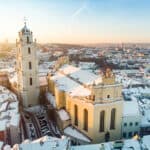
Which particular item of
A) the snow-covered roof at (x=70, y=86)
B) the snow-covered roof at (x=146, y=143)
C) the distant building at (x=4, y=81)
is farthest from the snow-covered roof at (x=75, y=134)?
the distant building at (x=4, y=81)

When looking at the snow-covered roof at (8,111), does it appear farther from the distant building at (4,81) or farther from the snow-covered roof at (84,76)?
the distant building at (4,81)

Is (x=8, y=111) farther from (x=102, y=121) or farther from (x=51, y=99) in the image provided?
(x=102, y=121)

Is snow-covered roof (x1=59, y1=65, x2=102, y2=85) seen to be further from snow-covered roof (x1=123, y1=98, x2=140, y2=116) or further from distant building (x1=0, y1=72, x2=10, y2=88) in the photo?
distant building (x1=0, y1=72, x2=10, y2=88)

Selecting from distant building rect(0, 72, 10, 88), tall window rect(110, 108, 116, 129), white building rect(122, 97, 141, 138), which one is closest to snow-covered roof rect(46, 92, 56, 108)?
tall window rect(110, 108, 116, 129)

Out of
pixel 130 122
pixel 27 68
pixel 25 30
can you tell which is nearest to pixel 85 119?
pixel 130 122

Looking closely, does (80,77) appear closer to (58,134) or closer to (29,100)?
(58,134)

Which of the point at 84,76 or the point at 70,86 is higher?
the point at 84,76
